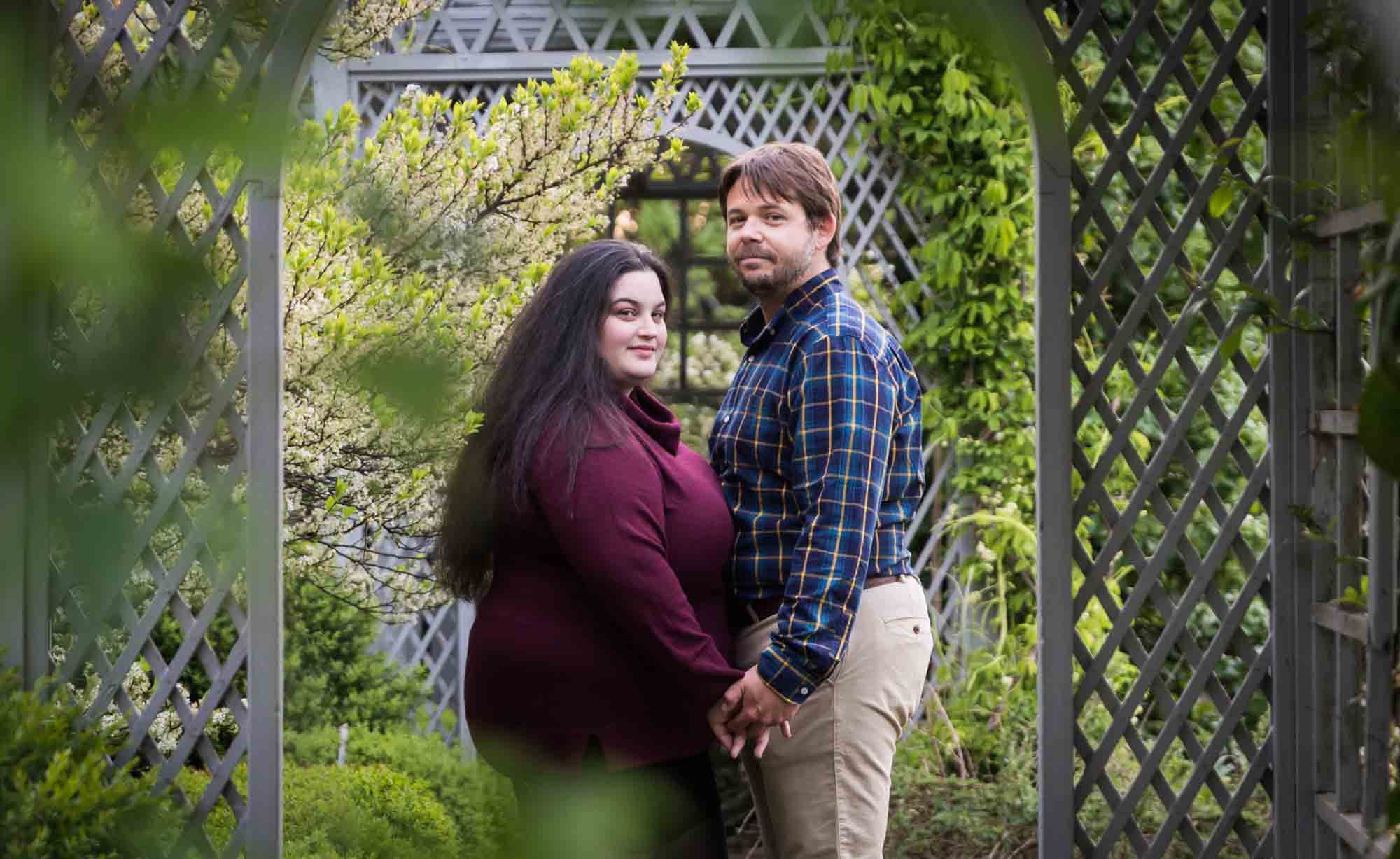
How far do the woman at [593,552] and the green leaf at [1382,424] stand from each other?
1109 millimetres

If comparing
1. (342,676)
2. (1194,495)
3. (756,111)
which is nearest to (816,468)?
(1194,495)

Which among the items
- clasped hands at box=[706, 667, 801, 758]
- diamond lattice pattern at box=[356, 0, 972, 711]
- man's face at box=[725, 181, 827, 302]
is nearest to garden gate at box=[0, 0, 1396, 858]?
man's face at box=[725, 181, 827, 302]

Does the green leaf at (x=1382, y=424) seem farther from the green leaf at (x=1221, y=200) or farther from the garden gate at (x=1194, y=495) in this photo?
the green leaf at (x=1221, y=200)

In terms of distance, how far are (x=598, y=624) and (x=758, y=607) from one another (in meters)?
0.31

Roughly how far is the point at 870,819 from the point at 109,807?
3.95 ft

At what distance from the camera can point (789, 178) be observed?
2152 mm

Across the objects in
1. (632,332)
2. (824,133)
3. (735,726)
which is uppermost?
(824,133)

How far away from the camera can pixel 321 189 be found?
530 mm

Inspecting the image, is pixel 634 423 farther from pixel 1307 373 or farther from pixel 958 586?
pixel 958 586

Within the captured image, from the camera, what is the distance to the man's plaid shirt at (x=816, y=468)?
200 cm

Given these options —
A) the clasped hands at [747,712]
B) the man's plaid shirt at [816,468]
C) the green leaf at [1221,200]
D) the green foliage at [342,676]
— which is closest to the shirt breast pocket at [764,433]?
the man's plaid shirt at [816,468]

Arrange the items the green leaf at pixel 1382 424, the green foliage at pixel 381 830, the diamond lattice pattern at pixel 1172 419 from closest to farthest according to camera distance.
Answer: the green foliage at pixel 381 830
the green leaf at pixel 1382 424
the diamond lattice pattern at pixel 1172 419

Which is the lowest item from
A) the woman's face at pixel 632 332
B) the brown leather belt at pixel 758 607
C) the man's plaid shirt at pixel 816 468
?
the brown leather belt at pixel 758 607

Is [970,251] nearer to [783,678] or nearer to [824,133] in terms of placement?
[824,133]
